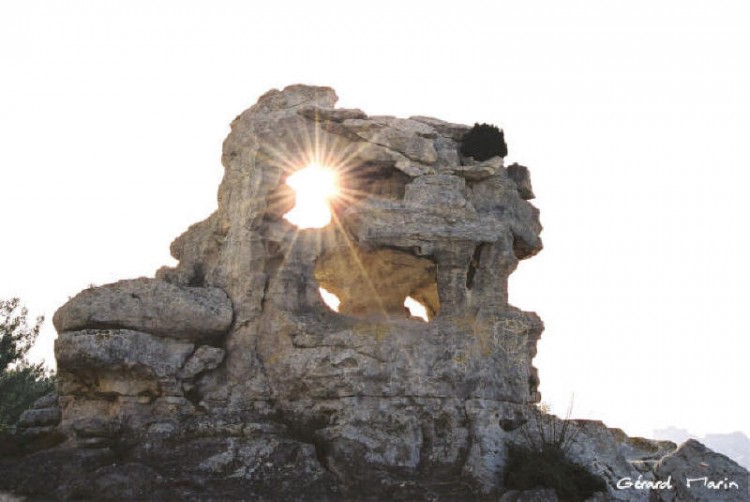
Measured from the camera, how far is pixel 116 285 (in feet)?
62.2

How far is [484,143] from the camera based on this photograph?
22.9 meters

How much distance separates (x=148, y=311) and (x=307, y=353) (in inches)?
173

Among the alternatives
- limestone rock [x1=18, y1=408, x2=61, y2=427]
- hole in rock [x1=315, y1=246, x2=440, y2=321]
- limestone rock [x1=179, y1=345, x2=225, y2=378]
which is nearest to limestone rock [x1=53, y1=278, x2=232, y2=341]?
limestone rock [x1=179, y1=345, x2=225, y2=378]

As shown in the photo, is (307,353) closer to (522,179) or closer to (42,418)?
(42,418)

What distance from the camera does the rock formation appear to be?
16594mm

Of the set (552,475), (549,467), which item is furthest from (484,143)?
(552,475)

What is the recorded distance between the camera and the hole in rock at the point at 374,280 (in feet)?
80.4

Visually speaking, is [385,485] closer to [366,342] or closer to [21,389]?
[366,342]

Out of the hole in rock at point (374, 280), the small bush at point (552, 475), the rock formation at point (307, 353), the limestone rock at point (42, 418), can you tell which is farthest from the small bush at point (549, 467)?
the limestone rock at point (42, 418)

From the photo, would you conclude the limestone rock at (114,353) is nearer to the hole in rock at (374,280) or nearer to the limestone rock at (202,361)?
the limestone rock at (202,361)

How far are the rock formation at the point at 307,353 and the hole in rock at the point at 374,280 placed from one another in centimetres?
54

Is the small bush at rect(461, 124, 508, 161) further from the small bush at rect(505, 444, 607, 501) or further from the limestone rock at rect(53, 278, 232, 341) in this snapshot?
the small bush at rect(505, 444, 607, 501)

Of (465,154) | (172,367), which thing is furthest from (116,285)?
(465,154)

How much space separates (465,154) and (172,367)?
1140 centimetres
